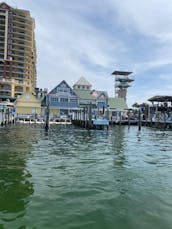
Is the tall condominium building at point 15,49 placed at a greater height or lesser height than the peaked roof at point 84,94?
greater

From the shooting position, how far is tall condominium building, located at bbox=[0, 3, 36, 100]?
333ft

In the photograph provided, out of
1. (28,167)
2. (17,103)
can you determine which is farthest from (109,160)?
(17,103)

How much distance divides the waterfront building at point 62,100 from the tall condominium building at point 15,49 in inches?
851

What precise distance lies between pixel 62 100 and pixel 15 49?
36824 millimetres

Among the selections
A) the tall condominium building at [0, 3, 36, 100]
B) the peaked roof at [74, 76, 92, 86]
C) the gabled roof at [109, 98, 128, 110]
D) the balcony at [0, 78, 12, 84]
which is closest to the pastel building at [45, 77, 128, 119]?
the gabled roof at [109, 98, 128, 110]

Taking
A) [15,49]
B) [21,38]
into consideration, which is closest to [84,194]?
[15,49]

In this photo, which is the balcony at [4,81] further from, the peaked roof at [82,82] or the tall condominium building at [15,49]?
the peaked roof at [82,82]

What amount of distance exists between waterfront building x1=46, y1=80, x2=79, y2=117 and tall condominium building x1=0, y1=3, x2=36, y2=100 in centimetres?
2161

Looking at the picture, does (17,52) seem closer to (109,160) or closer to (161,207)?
(109,160)

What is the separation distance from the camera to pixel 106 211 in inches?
314

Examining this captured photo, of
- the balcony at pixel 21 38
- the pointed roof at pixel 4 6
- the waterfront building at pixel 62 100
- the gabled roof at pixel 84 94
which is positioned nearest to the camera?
the waterfront building at pixel 62 100

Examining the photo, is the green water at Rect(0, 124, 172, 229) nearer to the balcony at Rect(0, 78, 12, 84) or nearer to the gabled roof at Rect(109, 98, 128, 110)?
the gabled roof at Rect(109, 98, 128, 110)

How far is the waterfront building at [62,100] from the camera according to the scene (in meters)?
83.7

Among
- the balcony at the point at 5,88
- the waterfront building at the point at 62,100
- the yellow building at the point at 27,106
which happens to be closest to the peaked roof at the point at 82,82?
the waterfront building at the point at 62,100
